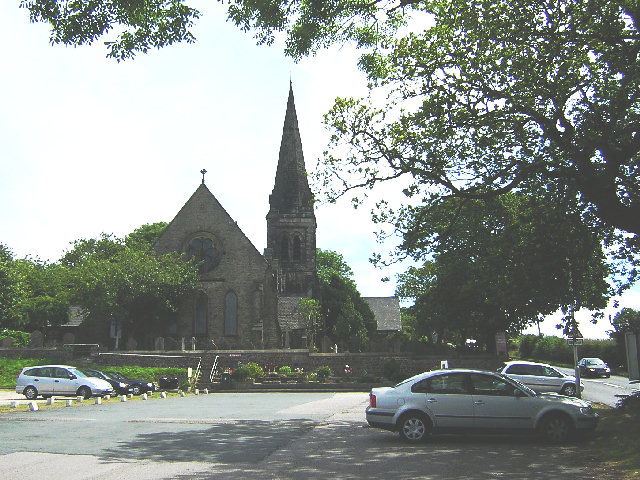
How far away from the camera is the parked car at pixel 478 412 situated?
38.4ft

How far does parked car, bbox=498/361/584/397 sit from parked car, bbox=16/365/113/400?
51.6 feet

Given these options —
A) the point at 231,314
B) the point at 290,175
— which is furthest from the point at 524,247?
the point at 290,175

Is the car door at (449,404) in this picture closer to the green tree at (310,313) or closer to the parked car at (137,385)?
the parked car at (137,385)

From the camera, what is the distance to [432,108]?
15406mm

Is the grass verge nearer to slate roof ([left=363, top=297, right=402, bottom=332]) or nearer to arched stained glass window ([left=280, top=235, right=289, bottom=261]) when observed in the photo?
arched stained glass window ([left=280, top=235, right=289, bottom=261])

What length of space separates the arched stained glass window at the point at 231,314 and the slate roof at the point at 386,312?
28.1 meters

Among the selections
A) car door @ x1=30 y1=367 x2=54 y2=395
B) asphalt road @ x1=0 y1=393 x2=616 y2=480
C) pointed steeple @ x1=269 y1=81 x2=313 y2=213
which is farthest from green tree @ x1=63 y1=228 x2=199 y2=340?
asphalt road @ x1=0 y1=393 x2=616 y2=480

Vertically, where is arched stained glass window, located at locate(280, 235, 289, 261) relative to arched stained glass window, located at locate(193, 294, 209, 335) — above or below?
above

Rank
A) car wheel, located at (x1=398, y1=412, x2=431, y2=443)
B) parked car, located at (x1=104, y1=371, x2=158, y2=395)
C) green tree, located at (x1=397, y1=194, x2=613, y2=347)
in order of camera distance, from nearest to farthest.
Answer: car wheel, located at (x1=398, y1=412, x2=431, y2=443) → green tree, located at (x1=397, y1=194, x2=613, y2=347) → parked car, located at (x1=104, y1=371, x2=158, y2=395)

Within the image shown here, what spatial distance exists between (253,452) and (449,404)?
3.75 meters

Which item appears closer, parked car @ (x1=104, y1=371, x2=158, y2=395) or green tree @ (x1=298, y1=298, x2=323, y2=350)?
parked car @ (x1=104, y1=371, x2=158, y2=395)

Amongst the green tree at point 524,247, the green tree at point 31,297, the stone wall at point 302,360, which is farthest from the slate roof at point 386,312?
the green tree at point 524,247

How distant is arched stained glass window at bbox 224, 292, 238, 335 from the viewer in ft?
148

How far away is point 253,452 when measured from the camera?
10570 mm
